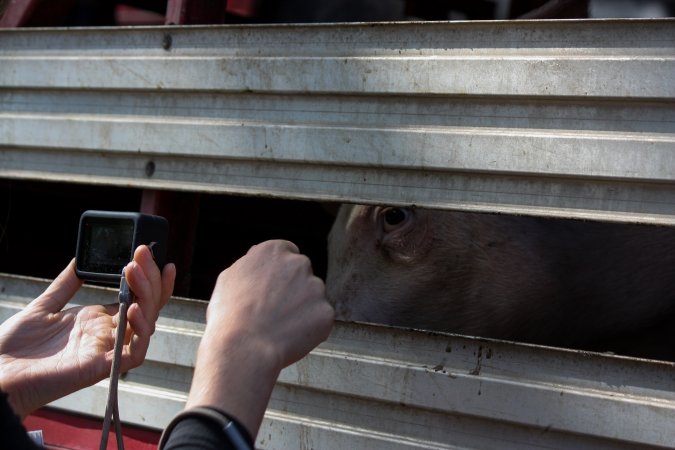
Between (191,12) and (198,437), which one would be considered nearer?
(198,437)

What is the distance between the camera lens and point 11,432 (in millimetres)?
1227

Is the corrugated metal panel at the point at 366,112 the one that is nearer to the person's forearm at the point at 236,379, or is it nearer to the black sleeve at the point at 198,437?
the person's forearm at the point at 236,379

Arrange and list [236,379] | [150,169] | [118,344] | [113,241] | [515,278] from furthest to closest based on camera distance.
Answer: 1. [515,278]
2. [150,169]
3. [113,241]
4. [118,344]
5. [236,379]

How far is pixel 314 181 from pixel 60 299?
77 cm

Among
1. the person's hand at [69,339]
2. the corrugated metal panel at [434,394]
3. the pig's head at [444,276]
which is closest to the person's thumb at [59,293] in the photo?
the person's hand at [69,339]

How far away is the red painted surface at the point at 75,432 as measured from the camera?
2.57 metres

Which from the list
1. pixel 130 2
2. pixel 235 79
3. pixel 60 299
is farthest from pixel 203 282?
pixel 60 299

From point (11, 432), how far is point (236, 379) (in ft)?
1.13

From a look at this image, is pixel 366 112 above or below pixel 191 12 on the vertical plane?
below

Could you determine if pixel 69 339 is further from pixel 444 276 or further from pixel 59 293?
pixel 444 276

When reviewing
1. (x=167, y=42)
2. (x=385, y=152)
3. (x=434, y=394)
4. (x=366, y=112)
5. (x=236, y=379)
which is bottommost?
(x=434, y=394)

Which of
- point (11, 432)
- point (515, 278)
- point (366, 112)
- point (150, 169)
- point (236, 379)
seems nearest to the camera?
point (11, 432)

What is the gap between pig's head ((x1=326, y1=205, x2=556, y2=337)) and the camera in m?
3.00

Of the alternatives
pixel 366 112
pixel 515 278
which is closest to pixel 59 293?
pixel 366 112
